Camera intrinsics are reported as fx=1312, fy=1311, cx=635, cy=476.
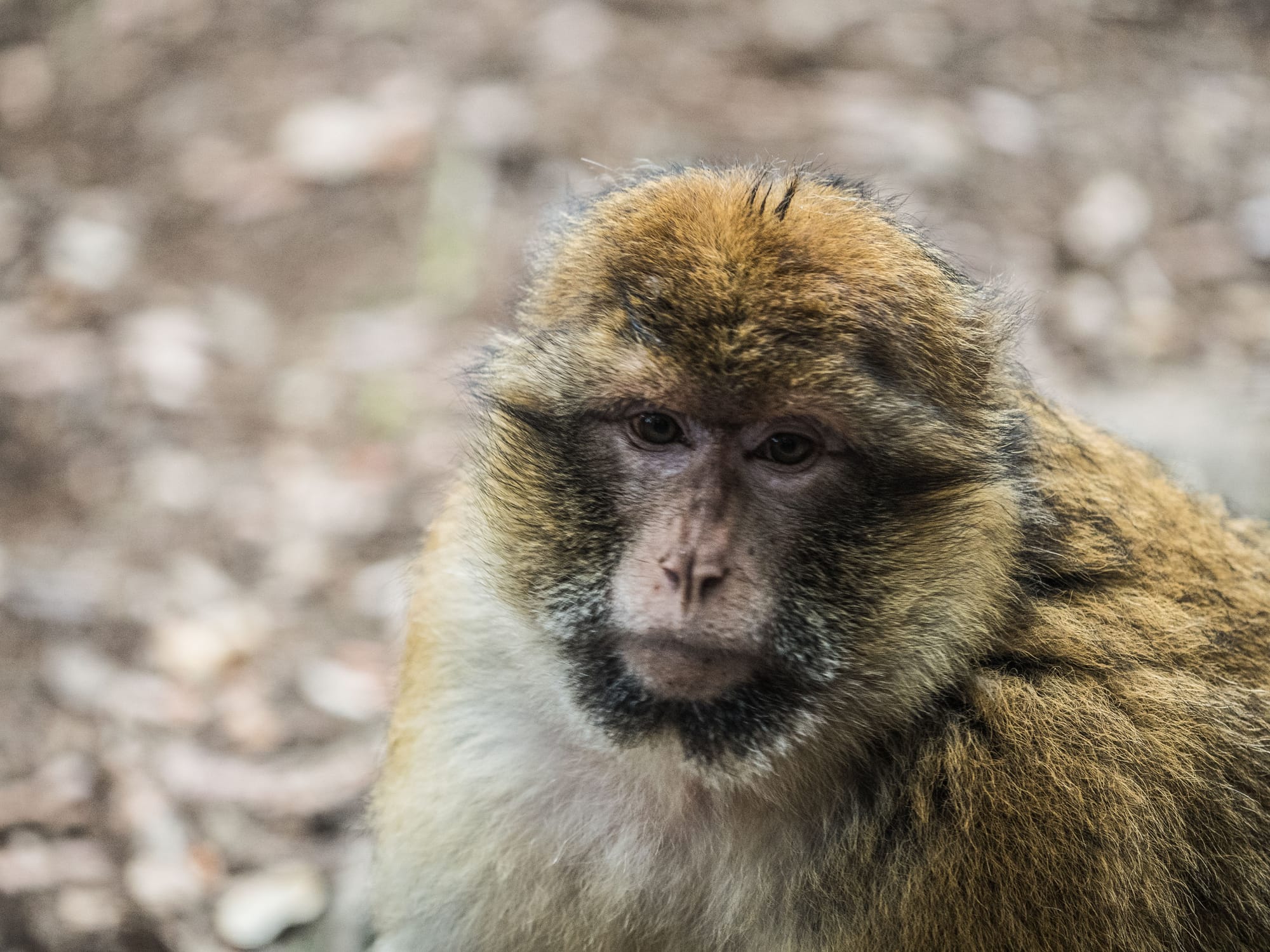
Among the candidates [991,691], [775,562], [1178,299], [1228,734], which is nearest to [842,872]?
[991,691]

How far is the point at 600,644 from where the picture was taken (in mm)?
2613

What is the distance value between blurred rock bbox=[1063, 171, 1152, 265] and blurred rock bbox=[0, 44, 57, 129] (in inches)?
207

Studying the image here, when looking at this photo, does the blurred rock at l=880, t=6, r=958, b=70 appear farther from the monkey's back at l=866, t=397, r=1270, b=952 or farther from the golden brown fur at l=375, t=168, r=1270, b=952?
the monkey's back at l=866, t=397, r=1270, b=952

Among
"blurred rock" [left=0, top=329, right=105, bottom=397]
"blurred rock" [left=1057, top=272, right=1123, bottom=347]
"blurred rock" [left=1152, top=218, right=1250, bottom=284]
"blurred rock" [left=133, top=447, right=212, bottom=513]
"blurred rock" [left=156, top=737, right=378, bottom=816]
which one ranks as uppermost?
"blurred rock" [left=1152, top=218, right=1250, bottom=284]

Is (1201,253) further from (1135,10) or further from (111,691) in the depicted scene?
(111,691)

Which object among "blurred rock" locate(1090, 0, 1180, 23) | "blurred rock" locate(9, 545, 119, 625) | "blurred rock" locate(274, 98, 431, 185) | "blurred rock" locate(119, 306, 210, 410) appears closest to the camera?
"blurred rock" locate(9, 545, 119, 625)

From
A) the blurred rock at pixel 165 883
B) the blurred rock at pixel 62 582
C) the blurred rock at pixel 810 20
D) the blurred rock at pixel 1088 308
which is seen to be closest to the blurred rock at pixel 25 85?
the blurred rock at pixel 62 582

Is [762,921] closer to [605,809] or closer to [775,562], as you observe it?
[605,809]

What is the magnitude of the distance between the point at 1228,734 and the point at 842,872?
2.80 feet

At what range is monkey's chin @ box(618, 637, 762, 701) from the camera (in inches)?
97.0

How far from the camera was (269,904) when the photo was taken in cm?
393

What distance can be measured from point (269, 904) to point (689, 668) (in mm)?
2099

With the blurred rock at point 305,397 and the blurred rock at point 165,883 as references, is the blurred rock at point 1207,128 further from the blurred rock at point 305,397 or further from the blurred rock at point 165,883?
the blurred rock at point 165,883

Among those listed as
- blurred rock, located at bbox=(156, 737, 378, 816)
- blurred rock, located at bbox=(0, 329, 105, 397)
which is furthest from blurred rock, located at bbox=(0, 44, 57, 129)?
blurred rock, located at bbox=(156, 737, 378, 816)
